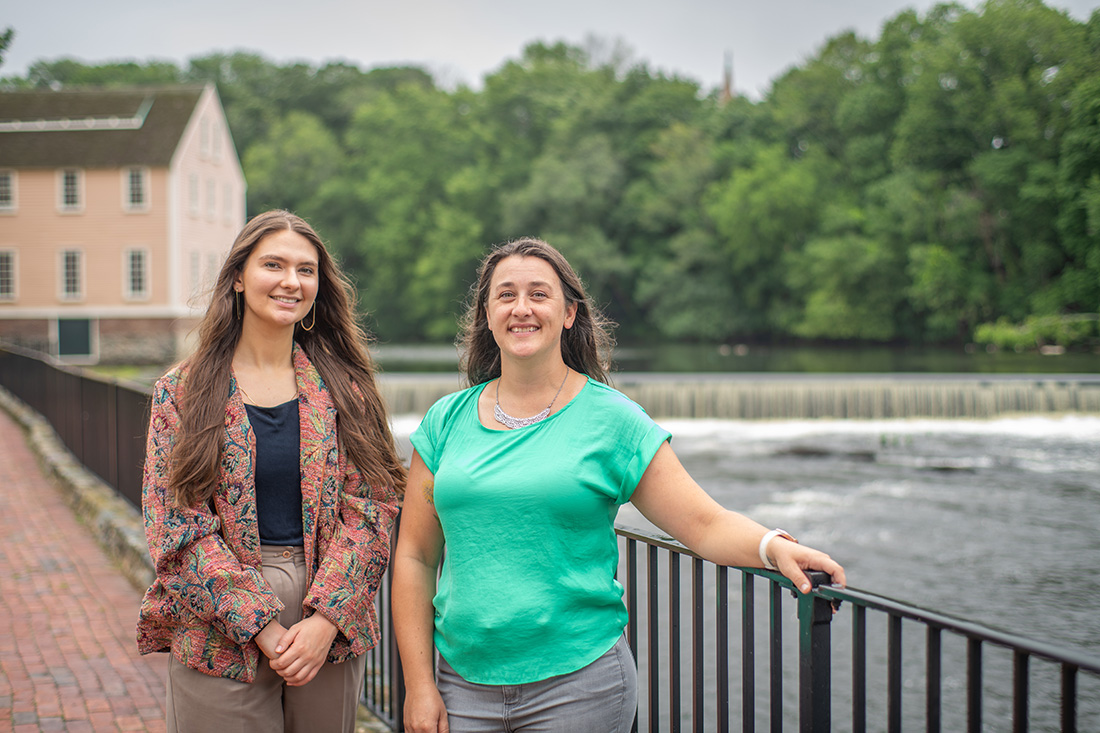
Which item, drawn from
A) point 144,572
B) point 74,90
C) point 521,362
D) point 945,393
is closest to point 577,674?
point 521,362

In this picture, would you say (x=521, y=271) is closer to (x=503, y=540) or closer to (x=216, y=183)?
(x=503, y=540)

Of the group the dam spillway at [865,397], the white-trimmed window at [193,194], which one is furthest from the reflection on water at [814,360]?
the white-trimmed window at [193,194]

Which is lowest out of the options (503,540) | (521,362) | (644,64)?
(503,540)

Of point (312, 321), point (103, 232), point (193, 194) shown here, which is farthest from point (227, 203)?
point (312, 321)

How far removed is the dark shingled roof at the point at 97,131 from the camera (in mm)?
35188

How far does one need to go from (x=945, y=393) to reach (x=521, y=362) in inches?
808

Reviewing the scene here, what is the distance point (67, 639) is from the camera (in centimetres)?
528

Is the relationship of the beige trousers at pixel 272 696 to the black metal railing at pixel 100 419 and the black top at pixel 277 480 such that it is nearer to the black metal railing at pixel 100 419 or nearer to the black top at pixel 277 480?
the black top at pixel 277 480

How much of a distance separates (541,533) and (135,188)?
36694 millimetres

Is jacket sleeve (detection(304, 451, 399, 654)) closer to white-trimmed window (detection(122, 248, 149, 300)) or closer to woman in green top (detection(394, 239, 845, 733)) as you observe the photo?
woman in green top (detection(394, 239, 845, 733))

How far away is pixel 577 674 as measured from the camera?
207 cm

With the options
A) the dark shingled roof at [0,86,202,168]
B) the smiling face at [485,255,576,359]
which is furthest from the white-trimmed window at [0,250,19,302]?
the smiling face at [485,255,576,359]

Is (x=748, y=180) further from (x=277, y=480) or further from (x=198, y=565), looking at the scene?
(x=198, y=565)

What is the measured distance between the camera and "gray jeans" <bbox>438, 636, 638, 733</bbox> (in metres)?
2.06
